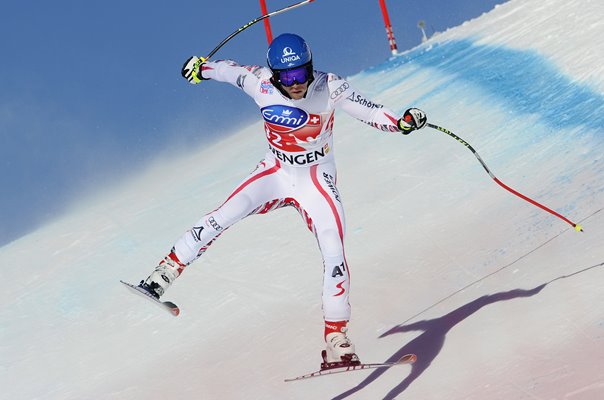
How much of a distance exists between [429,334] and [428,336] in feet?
0.09

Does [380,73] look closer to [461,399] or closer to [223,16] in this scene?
[223,16]

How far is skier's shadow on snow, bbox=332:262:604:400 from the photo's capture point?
17.5 ft

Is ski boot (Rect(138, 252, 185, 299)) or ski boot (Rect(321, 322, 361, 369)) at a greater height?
ski boot (Rect(138, 252, 185, 299))

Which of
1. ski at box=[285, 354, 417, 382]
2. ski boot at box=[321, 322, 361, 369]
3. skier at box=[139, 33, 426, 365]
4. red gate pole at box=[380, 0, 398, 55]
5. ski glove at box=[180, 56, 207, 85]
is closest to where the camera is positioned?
ski at box=[285, 354, 417, 382]

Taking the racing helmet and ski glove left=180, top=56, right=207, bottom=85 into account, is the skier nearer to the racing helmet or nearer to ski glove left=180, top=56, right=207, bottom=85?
the racing helmet

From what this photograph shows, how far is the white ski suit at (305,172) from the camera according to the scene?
534cm

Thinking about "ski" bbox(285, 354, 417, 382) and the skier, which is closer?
"ski" bbox(285, 354, 417, 382)

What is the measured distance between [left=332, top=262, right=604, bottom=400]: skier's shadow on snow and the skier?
31cm

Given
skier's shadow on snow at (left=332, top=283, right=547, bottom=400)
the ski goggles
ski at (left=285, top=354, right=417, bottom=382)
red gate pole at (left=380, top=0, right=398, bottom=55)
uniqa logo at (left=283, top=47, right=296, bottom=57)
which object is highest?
uniqa logo at (left=283, top=47, right=296, bottom=57)

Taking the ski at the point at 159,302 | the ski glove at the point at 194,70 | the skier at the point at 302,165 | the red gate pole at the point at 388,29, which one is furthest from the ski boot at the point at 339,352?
the red gate pole at the point at 388,29

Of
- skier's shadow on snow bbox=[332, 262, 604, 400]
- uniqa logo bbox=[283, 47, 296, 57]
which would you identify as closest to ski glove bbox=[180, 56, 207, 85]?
uniqa logo bbox=[283, 47, 296, 57]

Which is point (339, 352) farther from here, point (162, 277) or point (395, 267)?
point (395, 267)

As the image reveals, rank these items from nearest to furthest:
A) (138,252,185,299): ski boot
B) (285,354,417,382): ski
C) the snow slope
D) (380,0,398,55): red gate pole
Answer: (285,354,417,382): ski, the snow slope, (138,252,185,299): ski boot, (380,0,398,55): red gate pole

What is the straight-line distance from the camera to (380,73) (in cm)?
Answer: 1188
